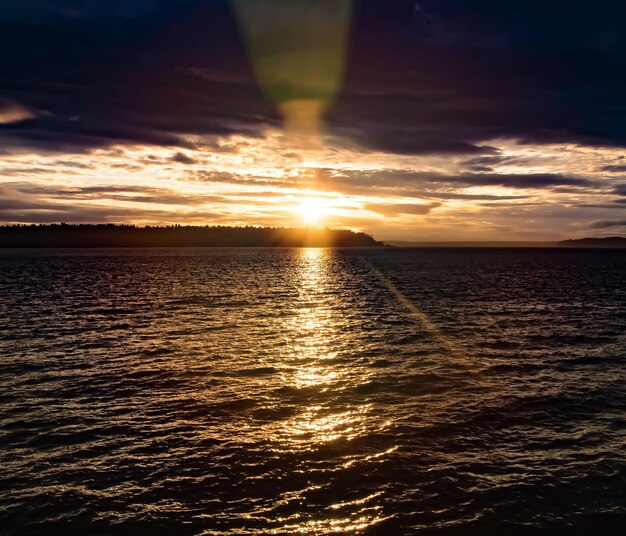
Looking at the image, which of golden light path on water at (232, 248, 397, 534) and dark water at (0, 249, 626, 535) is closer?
golden light path on water at (232, 248, 397, 534)

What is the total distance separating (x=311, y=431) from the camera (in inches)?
838

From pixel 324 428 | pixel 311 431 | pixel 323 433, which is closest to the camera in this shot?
pixel 323 433

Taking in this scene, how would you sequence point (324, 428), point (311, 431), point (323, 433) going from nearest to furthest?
point (323, 433), point (311, 431), point (324, 428)

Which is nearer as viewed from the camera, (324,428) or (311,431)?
(311,431)

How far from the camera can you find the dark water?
49.5ft

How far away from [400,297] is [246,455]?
6091 cm

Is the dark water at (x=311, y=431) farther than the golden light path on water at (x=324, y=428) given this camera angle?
Yes

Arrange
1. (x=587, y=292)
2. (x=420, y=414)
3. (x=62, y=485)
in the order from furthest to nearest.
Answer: (x=587, y=292) → (x=420, y=414) → (x=62, y=485)

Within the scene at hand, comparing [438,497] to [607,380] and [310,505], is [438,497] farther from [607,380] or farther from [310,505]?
[607,380]

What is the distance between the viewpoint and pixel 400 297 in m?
77.6

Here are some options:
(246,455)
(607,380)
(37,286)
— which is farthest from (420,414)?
(37,286)

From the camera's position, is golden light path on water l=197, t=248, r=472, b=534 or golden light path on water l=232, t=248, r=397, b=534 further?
golden light path on water l=197, t=248, r=472, b=534

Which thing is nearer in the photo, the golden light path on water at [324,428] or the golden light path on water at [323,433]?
the golden light path on water at [324,428]

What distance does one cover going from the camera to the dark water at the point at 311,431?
15.1m
